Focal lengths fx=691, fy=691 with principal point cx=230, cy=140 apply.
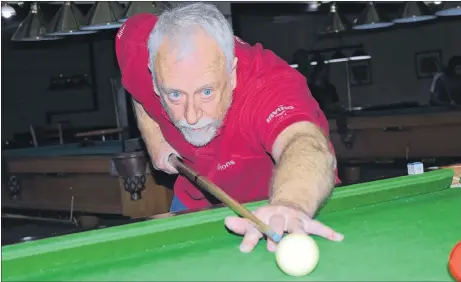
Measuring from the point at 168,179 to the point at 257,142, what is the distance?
2178 millimetres

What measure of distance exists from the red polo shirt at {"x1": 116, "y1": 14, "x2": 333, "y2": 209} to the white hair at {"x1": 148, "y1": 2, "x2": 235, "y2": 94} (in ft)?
0.42

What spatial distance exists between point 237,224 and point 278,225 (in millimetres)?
97

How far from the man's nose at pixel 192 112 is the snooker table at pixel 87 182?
1978mm

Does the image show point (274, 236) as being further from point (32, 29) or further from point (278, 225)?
point (32, 29)

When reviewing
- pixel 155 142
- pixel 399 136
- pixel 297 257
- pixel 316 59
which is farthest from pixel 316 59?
pixel 297 257

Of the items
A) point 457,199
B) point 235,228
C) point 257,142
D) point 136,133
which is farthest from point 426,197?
point 136,133

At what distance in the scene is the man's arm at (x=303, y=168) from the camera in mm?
1510

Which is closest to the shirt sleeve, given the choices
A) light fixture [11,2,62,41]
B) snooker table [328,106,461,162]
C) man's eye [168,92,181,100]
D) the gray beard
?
the gray beard

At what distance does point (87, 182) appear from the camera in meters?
4.54

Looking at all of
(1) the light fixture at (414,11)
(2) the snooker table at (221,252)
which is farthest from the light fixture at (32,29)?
(2) the snooker table at (221,252)

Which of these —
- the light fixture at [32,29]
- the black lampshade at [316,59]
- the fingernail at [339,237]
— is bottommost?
the black lampshade at [316,59]

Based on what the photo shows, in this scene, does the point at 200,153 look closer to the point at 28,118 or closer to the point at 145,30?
the point at 145,30

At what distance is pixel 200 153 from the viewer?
2209mm

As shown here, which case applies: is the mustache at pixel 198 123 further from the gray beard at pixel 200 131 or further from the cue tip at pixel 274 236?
the cue tip at pixel 274 236
